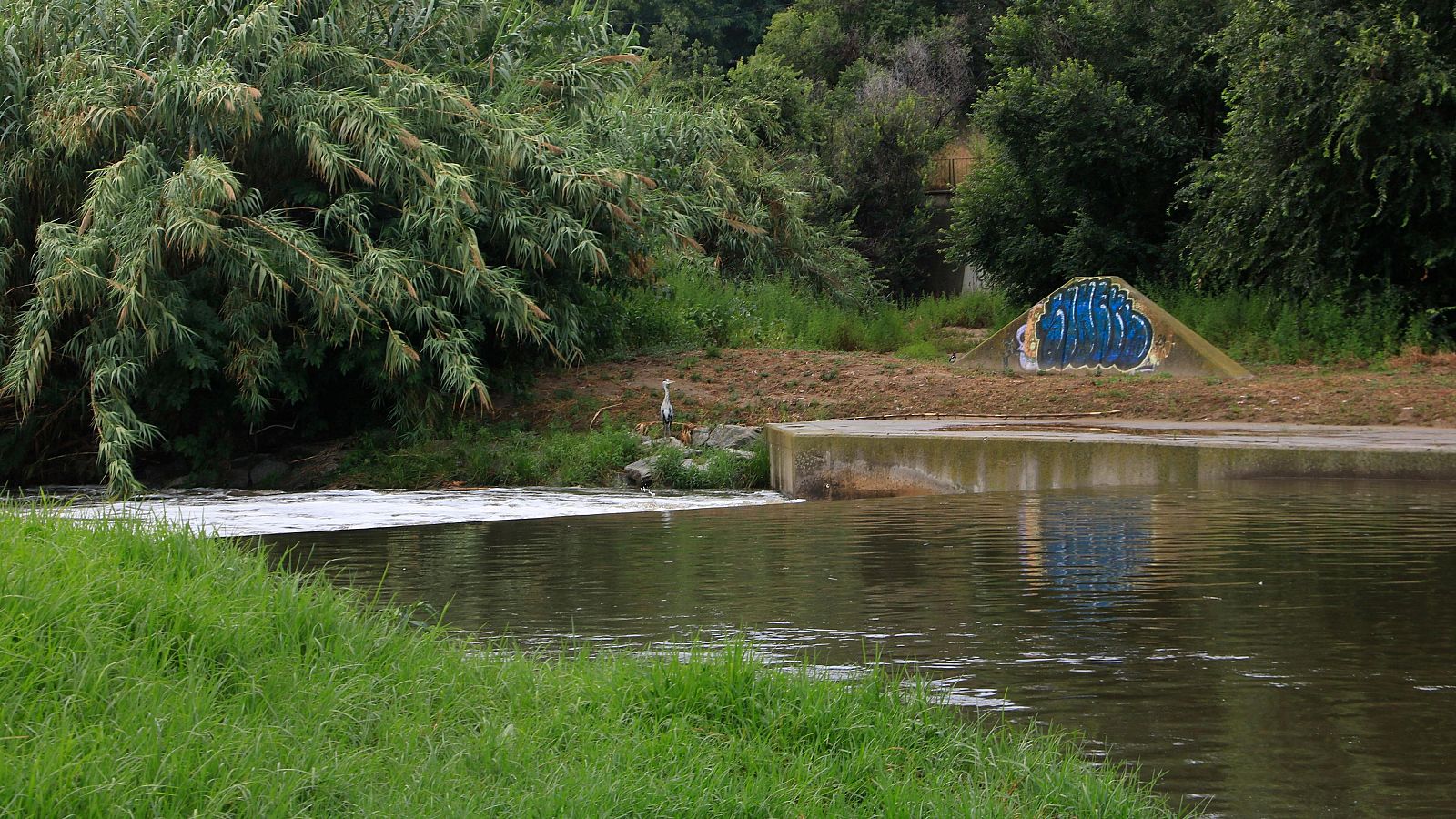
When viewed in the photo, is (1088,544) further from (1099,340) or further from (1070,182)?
(1070,182)

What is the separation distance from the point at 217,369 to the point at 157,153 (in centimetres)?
251

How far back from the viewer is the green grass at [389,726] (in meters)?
3.56

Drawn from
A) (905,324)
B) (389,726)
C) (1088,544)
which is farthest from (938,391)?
(389,726)

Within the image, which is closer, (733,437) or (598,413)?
(733,437)

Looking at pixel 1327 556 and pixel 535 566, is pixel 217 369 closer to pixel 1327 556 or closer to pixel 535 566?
pixel 535 566

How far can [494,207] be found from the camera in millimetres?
16641

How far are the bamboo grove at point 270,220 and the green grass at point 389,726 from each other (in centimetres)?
946

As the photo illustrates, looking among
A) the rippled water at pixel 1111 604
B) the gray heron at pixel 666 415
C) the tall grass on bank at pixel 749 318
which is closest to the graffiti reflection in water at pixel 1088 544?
the rippled water at pixel 1111 604

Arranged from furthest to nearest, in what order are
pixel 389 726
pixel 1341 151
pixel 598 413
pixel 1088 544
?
pixel 1341 151
pixel 598 413
pixel 1088 544
pixel 389 726

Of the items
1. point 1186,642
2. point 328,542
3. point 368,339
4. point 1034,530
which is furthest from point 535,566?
point 368,339

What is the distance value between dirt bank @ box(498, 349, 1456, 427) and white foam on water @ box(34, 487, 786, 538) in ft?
9.00

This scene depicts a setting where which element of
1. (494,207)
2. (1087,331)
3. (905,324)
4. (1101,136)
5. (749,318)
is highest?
Answer: (1101,136)

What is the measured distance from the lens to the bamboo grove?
14.3 metres

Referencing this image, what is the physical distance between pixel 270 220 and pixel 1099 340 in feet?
34.3
